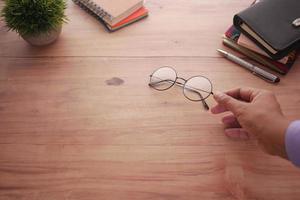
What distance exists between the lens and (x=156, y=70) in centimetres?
94

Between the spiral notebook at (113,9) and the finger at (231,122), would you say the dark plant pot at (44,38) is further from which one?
the finger at (231,122)

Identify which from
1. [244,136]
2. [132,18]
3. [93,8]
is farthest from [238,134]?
[93,8]

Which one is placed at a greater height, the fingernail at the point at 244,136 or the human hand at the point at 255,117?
the human hand at the point at 255,117

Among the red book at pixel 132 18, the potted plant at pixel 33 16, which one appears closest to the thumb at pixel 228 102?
the red book at pixel 132 18

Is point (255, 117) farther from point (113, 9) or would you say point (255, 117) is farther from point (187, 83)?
point (113, 9)

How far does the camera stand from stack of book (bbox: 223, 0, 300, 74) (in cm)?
86

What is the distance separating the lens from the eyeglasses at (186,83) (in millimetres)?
883

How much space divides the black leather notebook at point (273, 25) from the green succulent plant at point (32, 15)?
1.79 ft

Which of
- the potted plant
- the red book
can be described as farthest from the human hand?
the potted plant

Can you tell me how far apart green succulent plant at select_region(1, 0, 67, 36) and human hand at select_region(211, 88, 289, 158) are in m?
0.54

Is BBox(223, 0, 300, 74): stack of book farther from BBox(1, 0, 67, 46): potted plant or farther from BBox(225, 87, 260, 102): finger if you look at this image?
BBox(1, 0, 67, 46): potted plant

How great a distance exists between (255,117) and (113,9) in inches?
23.1

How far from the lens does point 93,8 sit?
1.05 m

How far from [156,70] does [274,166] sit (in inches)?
16.6
